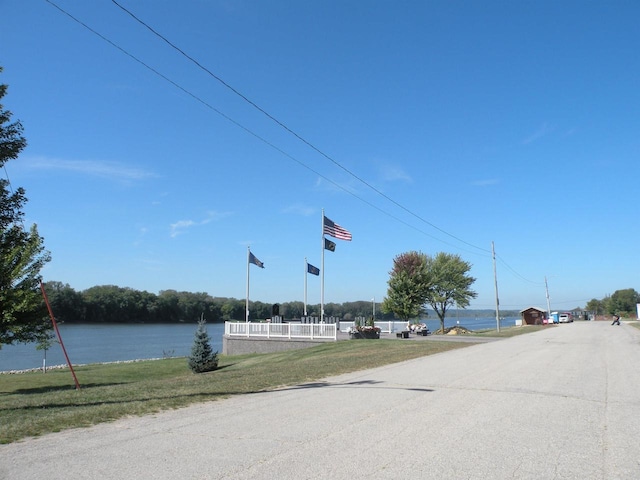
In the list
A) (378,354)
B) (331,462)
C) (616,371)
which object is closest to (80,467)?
(331,462)

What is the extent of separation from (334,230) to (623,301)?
443 feet

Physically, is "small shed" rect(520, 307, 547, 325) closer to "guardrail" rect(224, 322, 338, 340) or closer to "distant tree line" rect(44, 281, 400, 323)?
"distant tree line" rect(44, 281, 400, 323)

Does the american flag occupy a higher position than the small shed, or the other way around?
the american flag

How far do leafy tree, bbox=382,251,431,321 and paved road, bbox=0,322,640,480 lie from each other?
33.7m

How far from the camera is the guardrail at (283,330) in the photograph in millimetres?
29203

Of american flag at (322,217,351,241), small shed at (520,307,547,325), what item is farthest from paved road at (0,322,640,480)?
small shed at (520,307,547,325)

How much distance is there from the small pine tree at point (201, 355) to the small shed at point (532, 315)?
59.9 metres

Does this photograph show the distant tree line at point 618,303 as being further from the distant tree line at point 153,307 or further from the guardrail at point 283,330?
the guardrail at point 283,330

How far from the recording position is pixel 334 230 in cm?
2875

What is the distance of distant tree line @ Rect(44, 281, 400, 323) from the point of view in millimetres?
107688

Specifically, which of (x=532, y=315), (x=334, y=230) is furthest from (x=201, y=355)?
(x=532, y=315)

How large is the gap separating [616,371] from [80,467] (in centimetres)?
1432

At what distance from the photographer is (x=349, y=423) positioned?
7.17m

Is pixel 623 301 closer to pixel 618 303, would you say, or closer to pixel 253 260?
pixel 618 303
